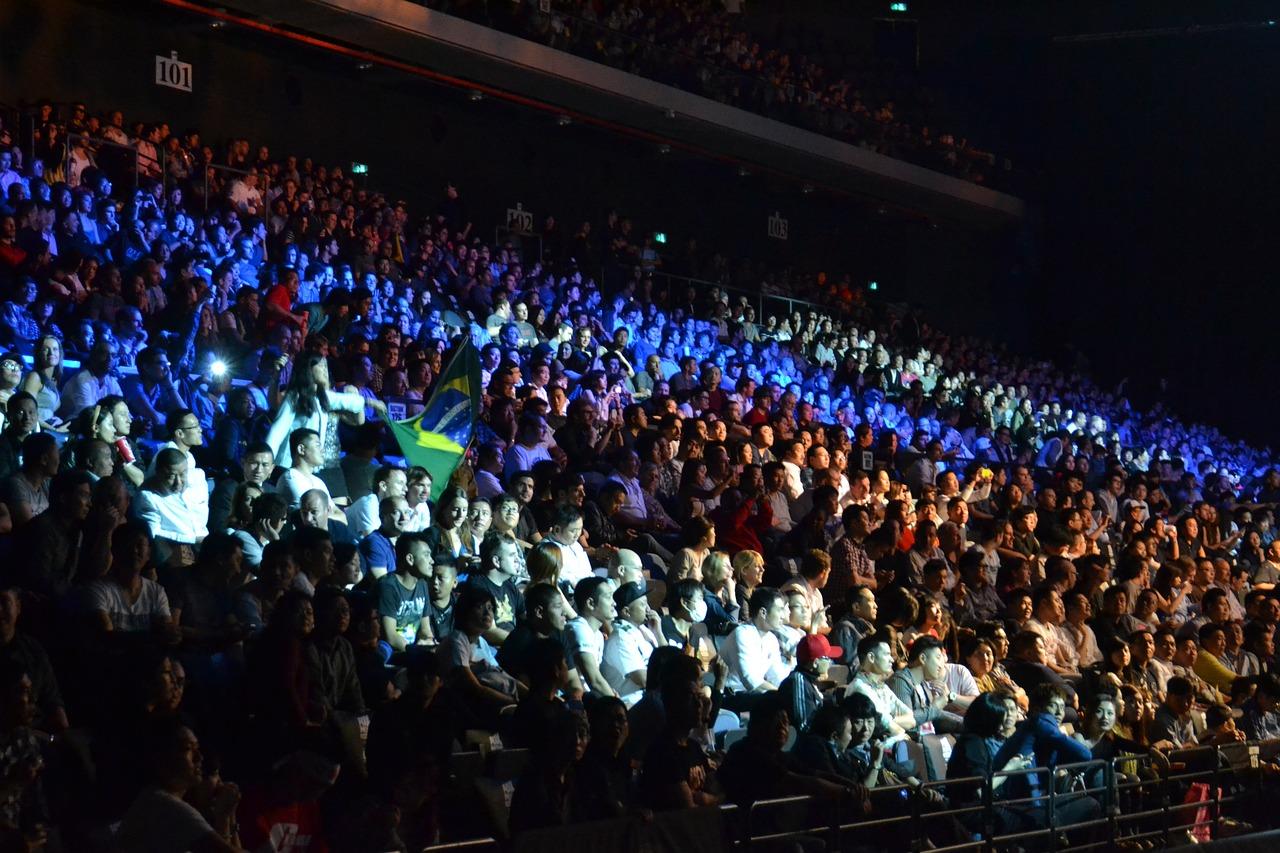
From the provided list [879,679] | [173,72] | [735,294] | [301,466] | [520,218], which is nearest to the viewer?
[879,679]

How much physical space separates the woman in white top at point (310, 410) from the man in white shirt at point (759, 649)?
2.27m

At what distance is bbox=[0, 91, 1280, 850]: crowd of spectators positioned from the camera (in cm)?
519

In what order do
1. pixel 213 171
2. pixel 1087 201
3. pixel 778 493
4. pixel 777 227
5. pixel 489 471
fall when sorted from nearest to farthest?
pixel 489 471 → pixel 778 493 → pixel 213 171 → pixel 777 227 → pixel 1087 201

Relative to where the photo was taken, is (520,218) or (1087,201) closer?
(520,218)

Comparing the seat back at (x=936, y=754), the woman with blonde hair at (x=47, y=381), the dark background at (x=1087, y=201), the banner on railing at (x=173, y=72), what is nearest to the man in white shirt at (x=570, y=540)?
the seat back at (x=936, y=754)

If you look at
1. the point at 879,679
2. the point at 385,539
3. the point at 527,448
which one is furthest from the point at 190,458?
the point at 879,679

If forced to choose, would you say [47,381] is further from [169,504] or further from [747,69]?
[747,69]

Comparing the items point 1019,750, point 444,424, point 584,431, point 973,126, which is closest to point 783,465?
point 584,431

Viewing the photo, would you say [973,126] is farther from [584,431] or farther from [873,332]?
[584,431]

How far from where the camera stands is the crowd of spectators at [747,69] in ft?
60.5

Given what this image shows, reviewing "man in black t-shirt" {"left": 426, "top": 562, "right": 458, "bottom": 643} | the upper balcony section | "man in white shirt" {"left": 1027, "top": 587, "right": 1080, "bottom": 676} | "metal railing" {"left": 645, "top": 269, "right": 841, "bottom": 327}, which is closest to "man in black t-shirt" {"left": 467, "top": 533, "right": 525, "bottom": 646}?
"man in black t-shirt" {"left": 426, "top": 562, "right": 458, "bottom": 643}

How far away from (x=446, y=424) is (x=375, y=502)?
45.8 inches

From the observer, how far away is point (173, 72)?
16797 millimetres

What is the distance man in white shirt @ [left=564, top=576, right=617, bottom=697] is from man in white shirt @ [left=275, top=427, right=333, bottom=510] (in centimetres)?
137
